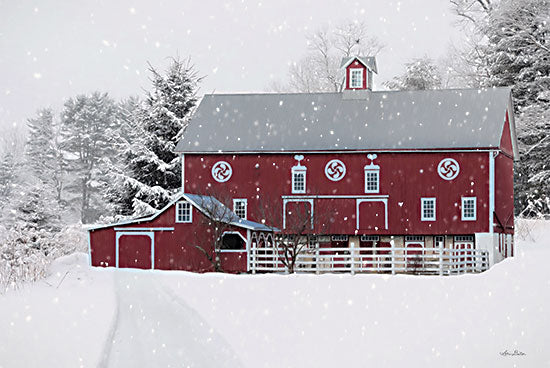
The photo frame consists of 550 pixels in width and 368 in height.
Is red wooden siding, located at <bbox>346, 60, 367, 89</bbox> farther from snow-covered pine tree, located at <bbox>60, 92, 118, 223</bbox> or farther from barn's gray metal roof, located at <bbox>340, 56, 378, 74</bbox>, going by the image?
snow-covered pine tree, located at <bbox>60, 92, 118, 223</bbox>

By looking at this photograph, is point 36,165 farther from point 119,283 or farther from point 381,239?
point 119,283

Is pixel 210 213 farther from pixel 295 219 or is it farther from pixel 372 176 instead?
pixel 372 176

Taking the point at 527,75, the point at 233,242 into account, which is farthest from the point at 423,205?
the point at 527,75

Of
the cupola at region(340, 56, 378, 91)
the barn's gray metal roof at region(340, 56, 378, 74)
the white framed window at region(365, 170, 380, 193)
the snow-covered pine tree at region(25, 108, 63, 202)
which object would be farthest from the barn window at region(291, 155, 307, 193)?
the snow-covered pine tree at region(25, 108, 63, 202)

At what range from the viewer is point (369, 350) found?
52.2ft

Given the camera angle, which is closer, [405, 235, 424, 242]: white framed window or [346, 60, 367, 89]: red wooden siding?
[405, 235, 424, 242]: white framed window

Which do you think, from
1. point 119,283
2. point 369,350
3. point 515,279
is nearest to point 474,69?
point 515,279

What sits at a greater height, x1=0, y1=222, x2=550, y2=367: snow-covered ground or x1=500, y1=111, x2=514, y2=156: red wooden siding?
x1=500, y1=111, x2=514, y2=156: red wooden siding

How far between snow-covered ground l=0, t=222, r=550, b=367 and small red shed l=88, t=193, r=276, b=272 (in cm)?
703

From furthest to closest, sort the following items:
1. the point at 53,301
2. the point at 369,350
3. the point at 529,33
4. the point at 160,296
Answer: the point at 529,33 → the point at 160,296 → the point at 369,350 → the point at 53,301

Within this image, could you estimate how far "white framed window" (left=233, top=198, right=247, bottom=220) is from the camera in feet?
111

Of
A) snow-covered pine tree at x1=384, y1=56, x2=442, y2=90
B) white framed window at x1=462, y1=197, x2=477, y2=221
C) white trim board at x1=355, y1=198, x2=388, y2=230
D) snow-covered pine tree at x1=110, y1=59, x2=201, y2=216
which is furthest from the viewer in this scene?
snow-covered pine tree at x1=384, y1=56, x2=442, y2=90

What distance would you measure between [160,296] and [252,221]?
1383cm

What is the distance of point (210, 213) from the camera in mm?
29984
